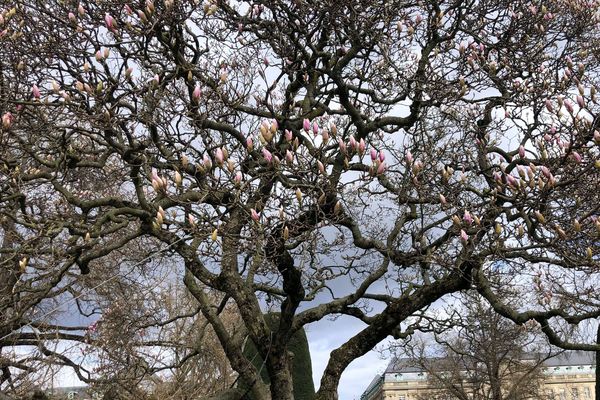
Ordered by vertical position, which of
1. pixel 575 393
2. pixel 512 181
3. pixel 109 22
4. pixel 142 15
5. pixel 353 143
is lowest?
pixel 512 181

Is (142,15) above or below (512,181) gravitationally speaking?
above

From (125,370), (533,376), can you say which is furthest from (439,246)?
(533,376)

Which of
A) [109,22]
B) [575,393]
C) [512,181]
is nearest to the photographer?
[512,181]

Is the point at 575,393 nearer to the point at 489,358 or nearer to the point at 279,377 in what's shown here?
the point at 489,358

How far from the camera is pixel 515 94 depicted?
7.27 meters

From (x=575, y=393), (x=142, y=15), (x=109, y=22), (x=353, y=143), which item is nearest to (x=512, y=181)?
(x=353, y=143)

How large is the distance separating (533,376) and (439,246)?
19.2 metres

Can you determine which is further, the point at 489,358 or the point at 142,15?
the point at 489,358

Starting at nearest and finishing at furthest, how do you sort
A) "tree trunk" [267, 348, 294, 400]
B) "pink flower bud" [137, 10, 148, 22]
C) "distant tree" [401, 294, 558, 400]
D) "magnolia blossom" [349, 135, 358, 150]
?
1. "magnolia blossom" [349, 135, 358, 150]
2. "pink flower bud" [137, 10, 148, 22]
3. "tree trunk" [267, 348, 294, 400]
4. "distant tree" [401, 294, 558, 400]

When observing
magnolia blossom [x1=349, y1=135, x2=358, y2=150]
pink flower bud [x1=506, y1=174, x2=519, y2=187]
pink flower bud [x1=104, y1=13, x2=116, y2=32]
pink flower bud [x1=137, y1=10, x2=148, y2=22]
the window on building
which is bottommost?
pink flower bud [x1=506, y1=174, x2=519, y2=187]

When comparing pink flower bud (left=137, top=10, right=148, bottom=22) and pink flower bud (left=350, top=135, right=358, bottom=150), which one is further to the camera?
pink flower bud (left=137, top=10, right=148, bottom=22)

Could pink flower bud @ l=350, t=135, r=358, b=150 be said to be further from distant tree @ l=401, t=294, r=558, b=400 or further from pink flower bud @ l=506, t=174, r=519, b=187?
distant tree @ l=401, t=294, r=558, b=400

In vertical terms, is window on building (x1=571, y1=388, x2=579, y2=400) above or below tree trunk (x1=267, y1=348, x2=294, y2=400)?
above

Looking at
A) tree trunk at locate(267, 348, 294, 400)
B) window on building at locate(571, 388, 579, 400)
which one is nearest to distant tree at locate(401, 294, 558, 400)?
tree trunk at locate(267, 348, 294, 400)
